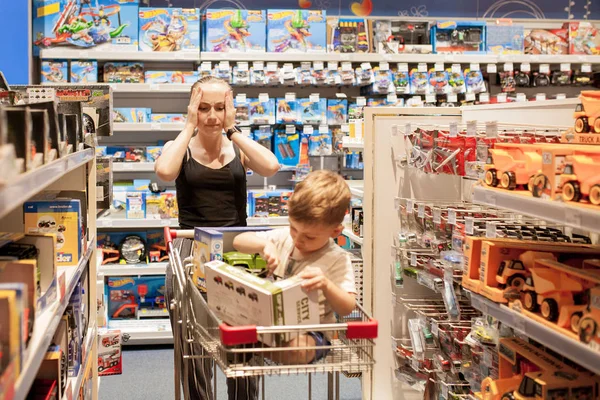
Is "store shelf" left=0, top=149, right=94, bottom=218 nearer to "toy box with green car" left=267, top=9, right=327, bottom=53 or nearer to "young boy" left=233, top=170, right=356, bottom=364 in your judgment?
"young boy" left=233, top=170, right=356, bottom=364

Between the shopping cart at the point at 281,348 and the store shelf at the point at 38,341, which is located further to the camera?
the shopping cart at the point at 281,348

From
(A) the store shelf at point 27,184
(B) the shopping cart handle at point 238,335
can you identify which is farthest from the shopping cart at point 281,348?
(A) the store shelf at point 27,184

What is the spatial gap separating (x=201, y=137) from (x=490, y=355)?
1493 millimetres

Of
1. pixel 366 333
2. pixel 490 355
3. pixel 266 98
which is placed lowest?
pixel 490 355

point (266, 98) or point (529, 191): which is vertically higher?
point (266, 98)

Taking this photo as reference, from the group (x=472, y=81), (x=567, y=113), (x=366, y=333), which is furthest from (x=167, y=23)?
(x=366, y=333)

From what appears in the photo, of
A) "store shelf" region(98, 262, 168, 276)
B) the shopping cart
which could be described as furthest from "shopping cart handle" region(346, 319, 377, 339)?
"store shelf" region(98, 262, 168, 276)

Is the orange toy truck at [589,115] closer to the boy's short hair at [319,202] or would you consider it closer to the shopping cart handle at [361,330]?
the boy's short hair at [319,202]

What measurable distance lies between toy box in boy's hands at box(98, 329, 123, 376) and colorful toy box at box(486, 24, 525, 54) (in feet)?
13.5

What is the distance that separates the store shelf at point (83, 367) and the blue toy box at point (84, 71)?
8.65 ft

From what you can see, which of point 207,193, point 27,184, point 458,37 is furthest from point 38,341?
point 458,37

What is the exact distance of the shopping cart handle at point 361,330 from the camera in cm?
180

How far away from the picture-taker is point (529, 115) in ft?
11.0

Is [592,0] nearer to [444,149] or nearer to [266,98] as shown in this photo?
[266,98]
